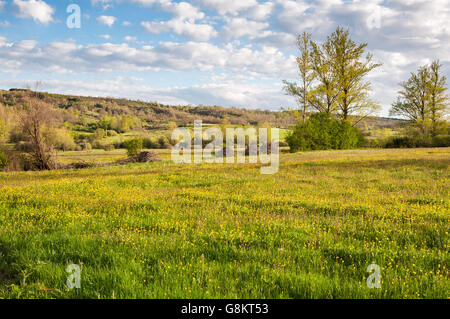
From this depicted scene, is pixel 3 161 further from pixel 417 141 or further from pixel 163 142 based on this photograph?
pixel 417 141

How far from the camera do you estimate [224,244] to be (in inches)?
212

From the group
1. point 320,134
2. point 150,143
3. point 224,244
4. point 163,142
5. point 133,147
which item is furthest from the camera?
point 163,142

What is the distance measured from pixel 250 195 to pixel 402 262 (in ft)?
20.2

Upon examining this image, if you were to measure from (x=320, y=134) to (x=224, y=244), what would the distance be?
3825cm

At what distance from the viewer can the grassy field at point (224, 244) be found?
379 centimetres

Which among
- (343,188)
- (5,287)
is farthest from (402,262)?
(343,188)

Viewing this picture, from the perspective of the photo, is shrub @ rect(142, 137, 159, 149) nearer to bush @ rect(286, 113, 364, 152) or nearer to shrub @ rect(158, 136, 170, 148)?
shrub @ rect(158, 136, 170, 148)

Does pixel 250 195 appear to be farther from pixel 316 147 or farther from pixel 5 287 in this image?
pixel 316 147

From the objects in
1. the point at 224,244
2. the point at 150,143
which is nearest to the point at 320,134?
the point at 224,244

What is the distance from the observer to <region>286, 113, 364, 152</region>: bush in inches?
1574

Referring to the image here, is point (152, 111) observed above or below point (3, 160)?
above

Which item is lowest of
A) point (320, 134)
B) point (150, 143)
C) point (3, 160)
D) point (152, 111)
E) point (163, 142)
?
point (3, 160)

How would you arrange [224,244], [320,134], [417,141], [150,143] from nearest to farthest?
[224,244] → [320,134] → [417,141] → [150,143]

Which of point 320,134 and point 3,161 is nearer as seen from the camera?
point 3,161
